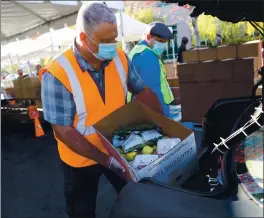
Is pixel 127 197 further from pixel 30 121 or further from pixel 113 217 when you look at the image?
pixel 30 121

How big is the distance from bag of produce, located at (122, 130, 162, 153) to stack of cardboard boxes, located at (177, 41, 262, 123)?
10.6 feet

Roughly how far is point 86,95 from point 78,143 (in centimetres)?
29

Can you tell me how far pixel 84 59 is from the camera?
191 cm

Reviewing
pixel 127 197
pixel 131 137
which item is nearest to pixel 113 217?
pixel 127 197

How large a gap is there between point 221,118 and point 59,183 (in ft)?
8.38

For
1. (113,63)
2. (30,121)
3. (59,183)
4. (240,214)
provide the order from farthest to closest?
1. (30,121)
2. (59,183)
3. (113,63)
4. (240,214)

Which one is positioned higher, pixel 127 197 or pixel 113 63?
pixel 113 63

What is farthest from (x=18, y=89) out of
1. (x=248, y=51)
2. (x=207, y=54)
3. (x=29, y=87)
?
(x=248, y=51)

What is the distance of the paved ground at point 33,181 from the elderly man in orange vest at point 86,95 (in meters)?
1.21

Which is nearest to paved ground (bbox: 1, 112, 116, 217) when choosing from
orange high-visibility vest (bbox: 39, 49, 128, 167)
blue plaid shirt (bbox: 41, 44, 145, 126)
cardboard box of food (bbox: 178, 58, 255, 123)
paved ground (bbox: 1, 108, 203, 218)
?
paved ground (bbox: 1, 108, 203, 218)

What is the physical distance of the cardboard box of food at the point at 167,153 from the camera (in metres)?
1.55

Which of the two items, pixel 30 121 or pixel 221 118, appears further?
pixel 30 121

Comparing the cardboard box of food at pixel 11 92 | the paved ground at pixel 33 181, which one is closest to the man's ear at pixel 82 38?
the paved ground at pixel 33 181

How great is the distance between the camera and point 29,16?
9375mm
